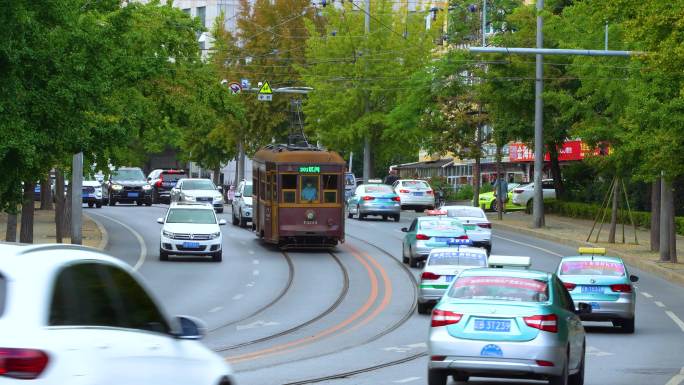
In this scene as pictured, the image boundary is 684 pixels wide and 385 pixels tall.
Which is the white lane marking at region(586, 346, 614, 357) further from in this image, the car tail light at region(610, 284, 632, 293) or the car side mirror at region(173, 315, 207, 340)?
the car side mirror at region(173, 315, 207, 340)

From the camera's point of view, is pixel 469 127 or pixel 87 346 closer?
pixel 87 346

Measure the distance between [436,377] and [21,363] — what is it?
28.8 ft

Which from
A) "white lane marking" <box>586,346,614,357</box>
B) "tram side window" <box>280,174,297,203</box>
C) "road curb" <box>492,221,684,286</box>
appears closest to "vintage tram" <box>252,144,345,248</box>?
"tram side window" <box>280,174,297,203</box>

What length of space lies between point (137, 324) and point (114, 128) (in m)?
22.1

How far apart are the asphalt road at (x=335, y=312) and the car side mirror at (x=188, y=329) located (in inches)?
296

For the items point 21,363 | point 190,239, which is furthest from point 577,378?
point 190,239

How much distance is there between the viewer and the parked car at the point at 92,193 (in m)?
66.1

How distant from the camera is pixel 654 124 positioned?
1432 inches

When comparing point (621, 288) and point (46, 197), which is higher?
point (621, 288)

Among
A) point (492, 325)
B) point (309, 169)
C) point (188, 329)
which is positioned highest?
point (309, 169)

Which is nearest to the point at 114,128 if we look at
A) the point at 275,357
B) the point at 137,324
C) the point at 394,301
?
the point at 394,301

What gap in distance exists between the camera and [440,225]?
37.0 m

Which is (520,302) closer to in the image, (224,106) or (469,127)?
(224,106)

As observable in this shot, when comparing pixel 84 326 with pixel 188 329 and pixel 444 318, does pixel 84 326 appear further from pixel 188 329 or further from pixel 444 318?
pixel 444 318
